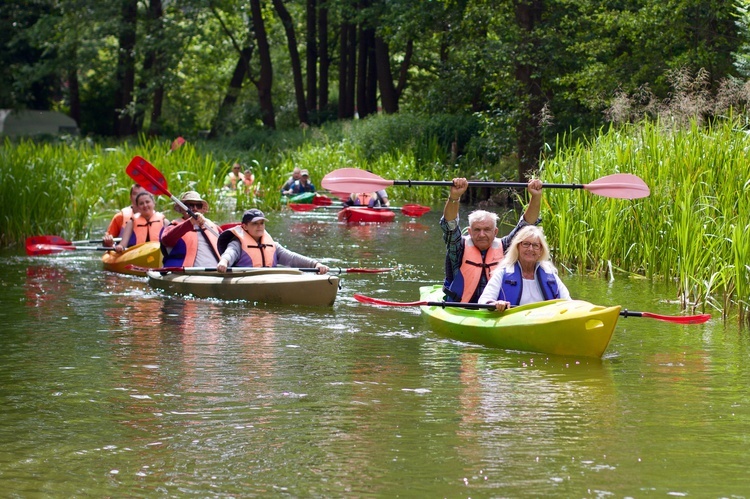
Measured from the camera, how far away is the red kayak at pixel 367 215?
2033 cm

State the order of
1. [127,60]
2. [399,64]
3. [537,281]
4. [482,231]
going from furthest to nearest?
[399,64] → [127,60] → [482,231] → [537,281]

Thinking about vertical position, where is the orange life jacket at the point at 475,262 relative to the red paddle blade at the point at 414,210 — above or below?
below

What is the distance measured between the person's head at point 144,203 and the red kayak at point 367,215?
267 inches

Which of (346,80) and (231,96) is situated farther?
(231,96)

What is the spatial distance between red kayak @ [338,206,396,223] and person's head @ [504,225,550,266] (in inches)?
463

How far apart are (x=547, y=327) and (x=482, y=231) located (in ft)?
3.90

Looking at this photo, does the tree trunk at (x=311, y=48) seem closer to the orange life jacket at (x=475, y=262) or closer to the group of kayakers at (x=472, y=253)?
the group of kayakers at (x=472, y=253)

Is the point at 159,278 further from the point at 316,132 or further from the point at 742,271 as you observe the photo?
the point at 316,132

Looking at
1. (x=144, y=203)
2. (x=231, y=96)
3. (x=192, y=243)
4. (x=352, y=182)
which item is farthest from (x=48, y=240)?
(x=231, y=96)

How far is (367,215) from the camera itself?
66.8 ft

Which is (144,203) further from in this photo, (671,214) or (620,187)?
(671,214)

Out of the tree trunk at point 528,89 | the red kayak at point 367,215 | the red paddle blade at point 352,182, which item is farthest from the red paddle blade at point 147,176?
the tree trunk at point 528,89

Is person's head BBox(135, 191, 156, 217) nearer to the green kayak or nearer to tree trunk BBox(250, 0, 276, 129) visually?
the green kayak

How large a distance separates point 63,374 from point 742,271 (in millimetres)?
4893
